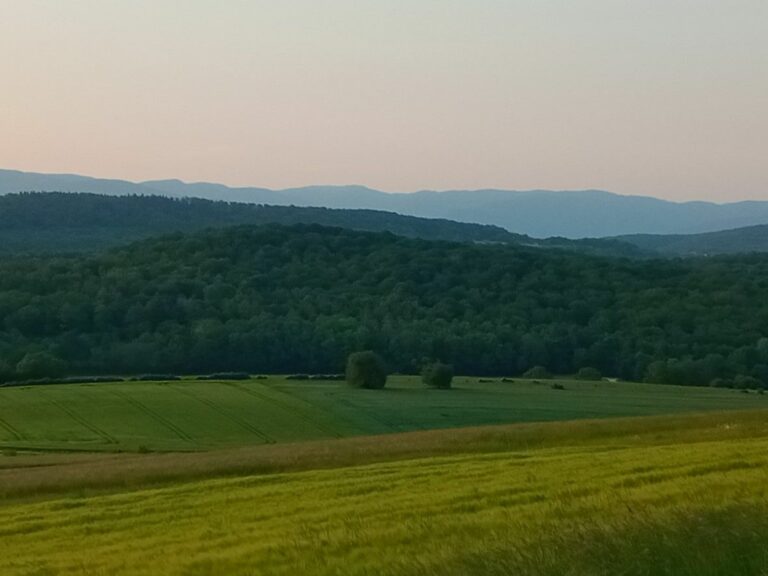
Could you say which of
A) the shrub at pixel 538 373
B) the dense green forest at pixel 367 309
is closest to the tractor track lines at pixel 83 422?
the dense green forest at pixel 367 309

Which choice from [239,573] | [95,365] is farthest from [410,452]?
[95,365]

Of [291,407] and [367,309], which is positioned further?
[367,309]

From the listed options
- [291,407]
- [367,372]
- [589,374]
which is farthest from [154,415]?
[589,374]

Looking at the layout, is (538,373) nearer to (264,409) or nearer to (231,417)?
(264,409)

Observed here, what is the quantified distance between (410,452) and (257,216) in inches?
6255

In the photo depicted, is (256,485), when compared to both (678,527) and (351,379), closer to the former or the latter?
(678,527)

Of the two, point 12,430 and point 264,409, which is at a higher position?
point 264,409

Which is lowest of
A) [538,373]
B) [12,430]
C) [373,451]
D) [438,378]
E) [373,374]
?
[538,373]

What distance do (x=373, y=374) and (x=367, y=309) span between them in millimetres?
36818

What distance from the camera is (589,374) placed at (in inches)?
3238

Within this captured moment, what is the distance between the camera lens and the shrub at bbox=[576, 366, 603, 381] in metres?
81.5

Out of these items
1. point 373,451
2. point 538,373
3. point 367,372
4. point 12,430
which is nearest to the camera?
point 373,451

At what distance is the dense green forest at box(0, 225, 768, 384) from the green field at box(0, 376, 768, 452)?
17.4 metres

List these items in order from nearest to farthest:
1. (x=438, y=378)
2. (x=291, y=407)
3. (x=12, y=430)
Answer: (x=12, y=430), (x=291, y=407), (x=438, y=378)
